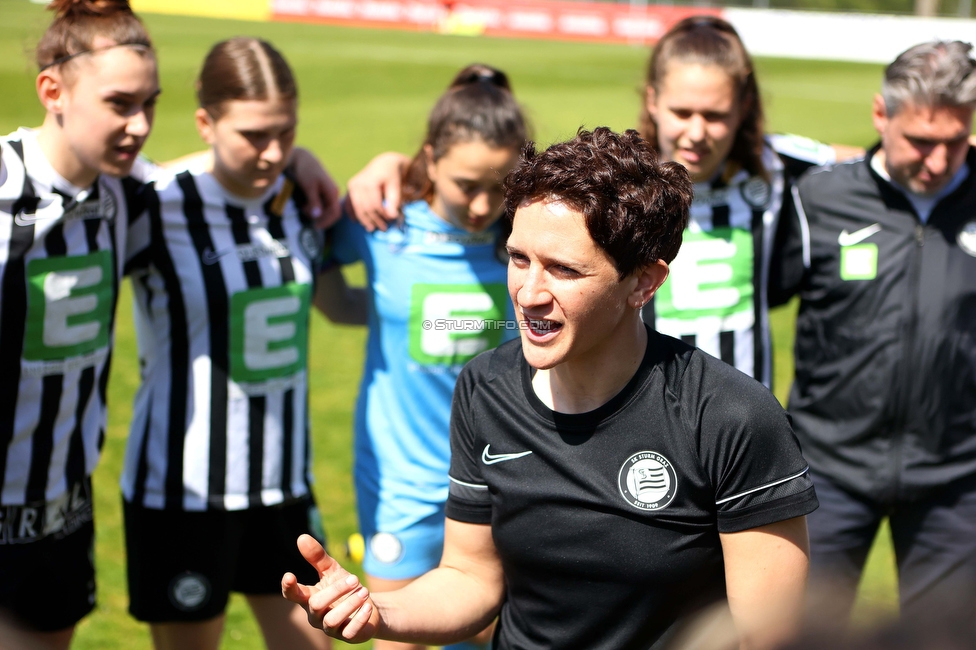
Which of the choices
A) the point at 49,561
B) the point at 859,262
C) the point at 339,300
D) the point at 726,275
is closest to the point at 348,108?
the point at 339,300

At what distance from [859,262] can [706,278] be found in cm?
57

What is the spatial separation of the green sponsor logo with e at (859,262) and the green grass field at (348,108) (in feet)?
2.37

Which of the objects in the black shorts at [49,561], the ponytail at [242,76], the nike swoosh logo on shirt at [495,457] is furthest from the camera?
the ponytail at [242,76]

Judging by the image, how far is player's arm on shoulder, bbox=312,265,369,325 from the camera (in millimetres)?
4250

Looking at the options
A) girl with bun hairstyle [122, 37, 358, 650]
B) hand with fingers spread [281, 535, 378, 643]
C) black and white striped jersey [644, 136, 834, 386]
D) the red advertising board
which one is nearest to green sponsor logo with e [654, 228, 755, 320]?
black and white striped jersey [644, 136, 834, 386]

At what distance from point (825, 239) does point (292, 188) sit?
2.07 meters

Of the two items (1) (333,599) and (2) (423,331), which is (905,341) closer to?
(2) (423,331)

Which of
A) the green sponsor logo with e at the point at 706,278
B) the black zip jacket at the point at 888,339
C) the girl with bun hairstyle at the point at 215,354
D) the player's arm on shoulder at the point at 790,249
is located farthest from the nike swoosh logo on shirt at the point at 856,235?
the girl with bun hairstyle at the point at 215,354

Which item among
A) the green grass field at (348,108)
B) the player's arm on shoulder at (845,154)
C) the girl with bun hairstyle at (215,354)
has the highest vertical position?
the player's arm on shoulder at (845,154)

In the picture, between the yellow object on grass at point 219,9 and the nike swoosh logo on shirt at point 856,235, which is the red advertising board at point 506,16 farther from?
the nike swoosh logo on shirt at point 856,235

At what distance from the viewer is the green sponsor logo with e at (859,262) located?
379cm

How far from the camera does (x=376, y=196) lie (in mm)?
3934

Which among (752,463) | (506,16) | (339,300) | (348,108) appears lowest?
(348,108)

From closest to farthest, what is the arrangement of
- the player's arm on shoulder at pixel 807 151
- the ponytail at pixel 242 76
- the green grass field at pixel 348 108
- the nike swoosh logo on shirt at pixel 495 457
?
the nike swoosh logo on shirt at pixel 495 457 → the ponytail at pixel 242 76 → the player's arm on shoulder at pixel 807 151 → the green grass field at pixel 348 108
